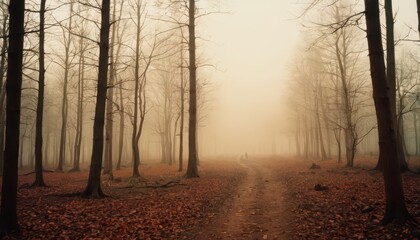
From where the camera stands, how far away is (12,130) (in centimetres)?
659

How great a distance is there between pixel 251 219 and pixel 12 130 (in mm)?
6876

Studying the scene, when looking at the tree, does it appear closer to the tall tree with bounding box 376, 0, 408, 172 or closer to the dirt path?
the dirt path

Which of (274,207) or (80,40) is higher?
(80,40)

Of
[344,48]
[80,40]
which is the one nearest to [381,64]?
[344,48]

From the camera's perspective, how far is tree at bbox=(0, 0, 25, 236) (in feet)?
21.4

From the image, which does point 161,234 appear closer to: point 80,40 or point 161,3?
point 161,3

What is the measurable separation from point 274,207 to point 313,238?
3517mm

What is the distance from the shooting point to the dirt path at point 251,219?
7.24 metres

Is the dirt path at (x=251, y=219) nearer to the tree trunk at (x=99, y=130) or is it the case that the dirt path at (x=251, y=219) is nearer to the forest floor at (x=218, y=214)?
the forest floor at (x=218, y=214)

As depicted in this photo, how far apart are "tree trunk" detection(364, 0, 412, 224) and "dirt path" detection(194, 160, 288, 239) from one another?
104 inches

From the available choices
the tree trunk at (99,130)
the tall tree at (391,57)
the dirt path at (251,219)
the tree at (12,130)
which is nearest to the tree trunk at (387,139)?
the dirt path at (251,219)

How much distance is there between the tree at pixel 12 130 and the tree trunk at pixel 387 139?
8750 millimetres

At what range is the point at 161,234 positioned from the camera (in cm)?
716

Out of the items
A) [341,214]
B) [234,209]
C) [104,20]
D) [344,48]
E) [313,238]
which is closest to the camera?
[313,238]
